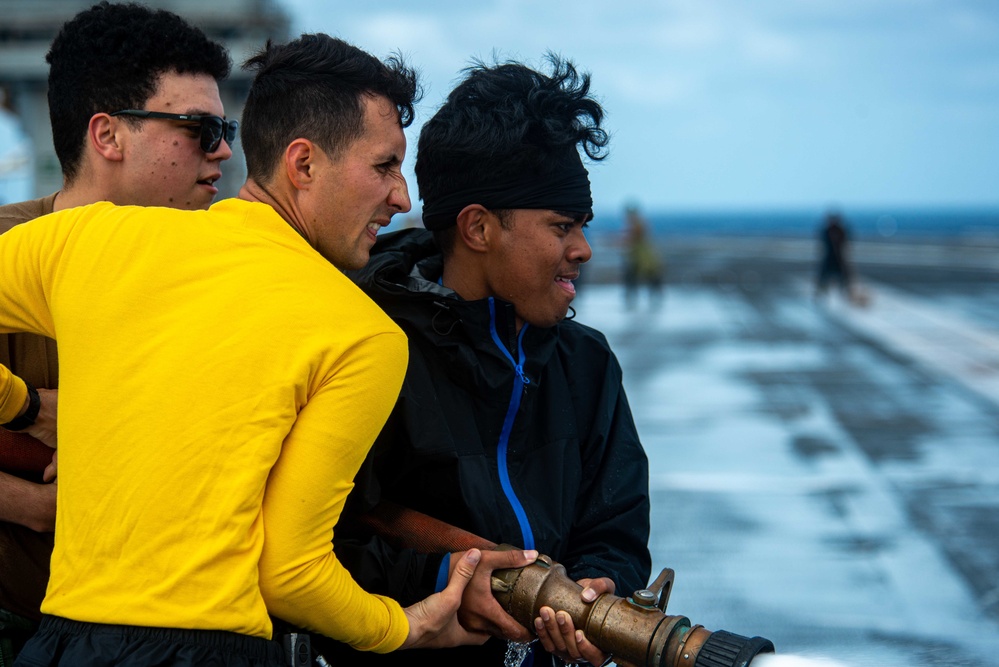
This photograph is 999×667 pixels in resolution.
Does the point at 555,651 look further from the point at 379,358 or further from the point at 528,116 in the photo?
the point at 528,116

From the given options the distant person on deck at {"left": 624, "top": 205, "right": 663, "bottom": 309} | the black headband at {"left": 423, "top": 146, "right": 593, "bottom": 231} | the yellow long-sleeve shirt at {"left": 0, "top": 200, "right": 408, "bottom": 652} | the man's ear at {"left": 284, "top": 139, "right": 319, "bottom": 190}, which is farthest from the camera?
the distant person on deck at {"left": 624, "top": 205, "right": 663, "bottom": 309}

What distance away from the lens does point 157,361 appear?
1.81 metres

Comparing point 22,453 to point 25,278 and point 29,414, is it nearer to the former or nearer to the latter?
point 29,414

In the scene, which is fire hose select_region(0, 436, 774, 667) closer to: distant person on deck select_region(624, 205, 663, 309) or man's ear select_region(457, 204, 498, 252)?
man's ear select_region(457, 204, 498, 252)

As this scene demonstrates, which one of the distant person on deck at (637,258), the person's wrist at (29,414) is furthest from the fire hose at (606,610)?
the distant person on deck at (637,258)

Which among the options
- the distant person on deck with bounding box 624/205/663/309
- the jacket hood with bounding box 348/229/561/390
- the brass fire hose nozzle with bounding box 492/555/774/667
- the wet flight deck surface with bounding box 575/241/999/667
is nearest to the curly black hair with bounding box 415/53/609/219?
the jacket hood with bounding box 348/229/561/390

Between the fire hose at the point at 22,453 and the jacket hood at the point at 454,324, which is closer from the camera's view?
the fire hose at the point at 22,453

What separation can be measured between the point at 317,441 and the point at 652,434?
7401mm

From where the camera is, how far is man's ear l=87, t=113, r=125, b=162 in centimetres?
255

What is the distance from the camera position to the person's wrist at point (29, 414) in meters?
2.18

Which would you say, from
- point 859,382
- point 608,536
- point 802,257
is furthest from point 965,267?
point 608,536

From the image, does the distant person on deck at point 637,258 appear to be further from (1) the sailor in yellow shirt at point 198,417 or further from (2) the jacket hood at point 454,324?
(1) the sailor in yellow shirt at point 198,417

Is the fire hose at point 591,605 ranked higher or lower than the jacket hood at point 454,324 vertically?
lower

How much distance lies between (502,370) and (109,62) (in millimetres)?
1202
